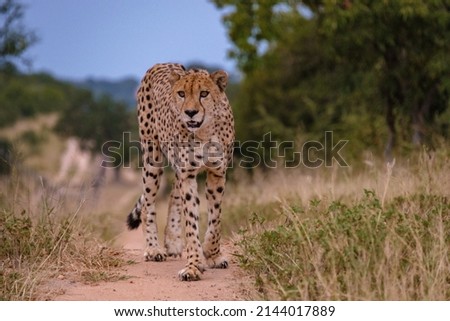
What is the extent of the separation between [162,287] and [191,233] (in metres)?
0.56

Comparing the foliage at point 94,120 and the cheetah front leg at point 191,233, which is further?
the foliage at point 94,120

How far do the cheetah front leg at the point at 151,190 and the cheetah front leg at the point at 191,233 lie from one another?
860 mm

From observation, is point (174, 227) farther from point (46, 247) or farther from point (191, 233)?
point (46, 247)

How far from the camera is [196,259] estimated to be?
648 cm

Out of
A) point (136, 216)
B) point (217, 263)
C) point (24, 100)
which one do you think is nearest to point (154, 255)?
point (136, 216)

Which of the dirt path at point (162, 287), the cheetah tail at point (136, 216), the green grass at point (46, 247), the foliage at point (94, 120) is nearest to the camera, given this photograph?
the dirt path at point (162, 287)

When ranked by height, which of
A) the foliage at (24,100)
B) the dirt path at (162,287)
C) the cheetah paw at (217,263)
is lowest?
the dirt path at (162,287)

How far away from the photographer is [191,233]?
21.5 ft

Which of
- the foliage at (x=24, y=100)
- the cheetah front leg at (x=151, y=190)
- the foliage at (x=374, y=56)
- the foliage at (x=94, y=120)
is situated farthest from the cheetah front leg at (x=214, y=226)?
the foliage at (x=24, y=100)

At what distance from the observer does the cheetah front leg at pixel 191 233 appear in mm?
6371

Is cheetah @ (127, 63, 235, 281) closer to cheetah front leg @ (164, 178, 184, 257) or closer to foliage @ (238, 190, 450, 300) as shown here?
cheetah front leg @ (164, 178, 184, 257)

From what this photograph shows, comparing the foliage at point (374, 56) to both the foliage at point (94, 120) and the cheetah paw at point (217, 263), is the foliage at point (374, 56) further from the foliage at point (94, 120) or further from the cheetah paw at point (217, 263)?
the foliage at point (94, 120)

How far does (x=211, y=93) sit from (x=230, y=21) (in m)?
6.98
